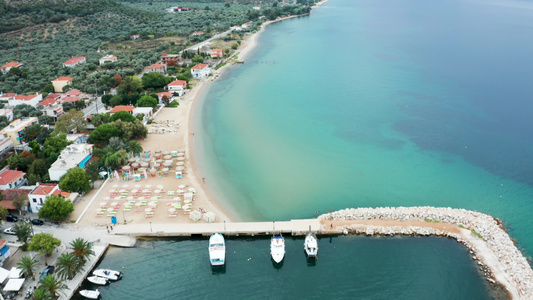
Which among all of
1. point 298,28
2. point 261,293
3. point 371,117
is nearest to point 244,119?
point 371,117

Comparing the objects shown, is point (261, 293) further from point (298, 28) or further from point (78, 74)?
point (298, 28)

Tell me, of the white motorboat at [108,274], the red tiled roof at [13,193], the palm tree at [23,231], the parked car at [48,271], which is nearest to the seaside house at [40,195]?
the red tiled roof at [13,193]

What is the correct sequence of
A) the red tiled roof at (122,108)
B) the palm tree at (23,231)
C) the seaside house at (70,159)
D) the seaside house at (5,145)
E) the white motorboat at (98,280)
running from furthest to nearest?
the red tiled roof at (122,108)
the seaside house at (5,145)
the seaside house at (70,159)
the palm tree at (23,231)
the white motorboat at (98,280)

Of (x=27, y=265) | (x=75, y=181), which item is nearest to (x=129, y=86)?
(x=75, y=181)

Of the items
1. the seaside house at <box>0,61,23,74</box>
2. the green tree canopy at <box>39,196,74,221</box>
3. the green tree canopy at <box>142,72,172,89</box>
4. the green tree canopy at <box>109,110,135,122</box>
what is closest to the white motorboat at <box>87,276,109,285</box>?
the green tree canopy at <box>39,196,74,221</box>

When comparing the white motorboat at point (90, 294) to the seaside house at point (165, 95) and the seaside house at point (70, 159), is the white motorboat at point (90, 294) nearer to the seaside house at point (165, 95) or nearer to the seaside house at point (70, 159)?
the seaside house at point (70, 159)
